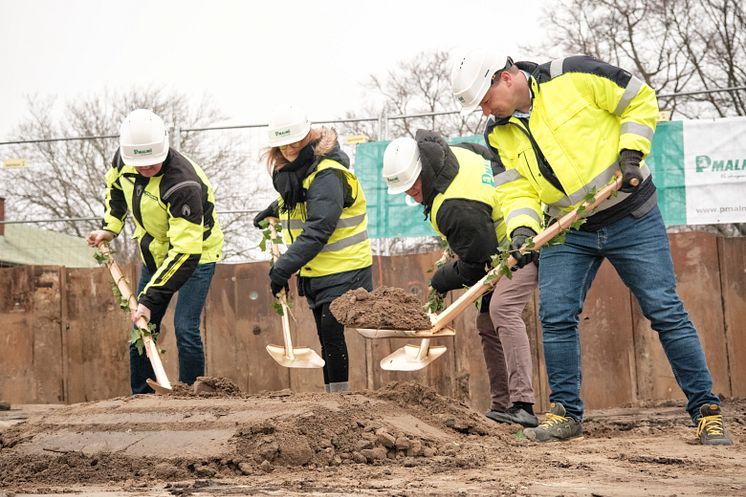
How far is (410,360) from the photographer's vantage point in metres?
6.93

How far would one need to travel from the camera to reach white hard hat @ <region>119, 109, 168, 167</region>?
22.1ft

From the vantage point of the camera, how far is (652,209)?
5.45 m

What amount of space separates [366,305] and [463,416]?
875 millimetres

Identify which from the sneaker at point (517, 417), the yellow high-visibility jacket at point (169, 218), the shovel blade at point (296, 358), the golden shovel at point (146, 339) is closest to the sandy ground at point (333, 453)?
the sneaker at point (517, 417)

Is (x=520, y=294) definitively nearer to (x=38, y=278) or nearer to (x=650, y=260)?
(x=650, y=260)

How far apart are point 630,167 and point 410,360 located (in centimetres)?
241

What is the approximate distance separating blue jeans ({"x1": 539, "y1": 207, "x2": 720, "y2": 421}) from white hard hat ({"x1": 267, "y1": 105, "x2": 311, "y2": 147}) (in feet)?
6.41

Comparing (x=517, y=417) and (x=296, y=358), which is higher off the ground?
(x=296, y=358)

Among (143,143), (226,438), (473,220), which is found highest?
(143,143)

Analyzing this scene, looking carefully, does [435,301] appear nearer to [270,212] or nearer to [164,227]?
[270,212]

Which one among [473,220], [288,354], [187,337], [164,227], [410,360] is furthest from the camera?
[288,354]

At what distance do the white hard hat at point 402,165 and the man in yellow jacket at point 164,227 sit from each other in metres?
1.41

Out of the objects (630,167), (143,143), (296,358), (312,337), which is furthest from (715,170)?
(143,143)

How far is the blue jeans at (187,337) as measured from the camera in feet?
23.6
